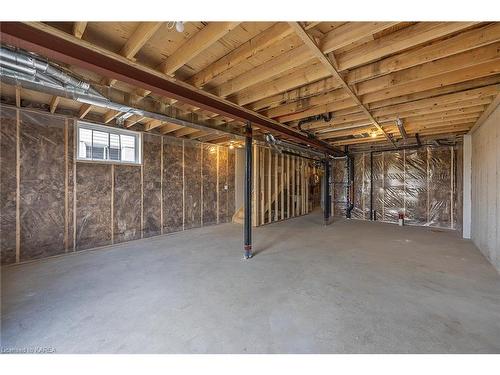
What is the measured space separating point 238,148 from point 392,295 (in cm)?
541

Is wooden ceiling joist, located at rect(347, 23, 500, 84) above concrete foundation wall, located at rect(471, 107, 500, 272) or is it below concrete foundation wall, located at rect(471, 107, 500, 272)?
above

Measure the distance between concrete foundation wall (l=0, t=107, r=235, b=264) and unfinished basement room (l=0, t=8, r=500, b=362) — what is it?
0.03 m

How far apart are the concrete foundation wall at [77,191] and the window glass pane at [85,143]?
0.14 metres

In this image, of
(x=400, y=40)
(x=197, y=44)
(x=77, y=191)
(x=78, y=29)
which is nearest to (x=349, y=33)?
(x=400, y=40)

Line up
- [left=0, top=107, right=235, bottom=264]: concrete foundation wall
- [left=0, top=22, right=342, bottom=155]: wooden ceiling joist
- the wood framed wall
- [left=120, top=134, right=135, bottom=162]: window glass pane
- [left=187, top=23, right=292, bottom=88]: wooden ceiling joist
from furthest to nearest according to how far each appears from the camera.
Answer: the wood framed wall < [left=120, top=134, right=135, bottom=162]: window glass pane < [left=0, top=107, right=235, bottom=264]: concrete foundation wall < [left=187, top=23, right=292, bottom=88]: wooden ceiling joist < [left=0, top=22, right=342, bottom=155]: wooden ceiling joist

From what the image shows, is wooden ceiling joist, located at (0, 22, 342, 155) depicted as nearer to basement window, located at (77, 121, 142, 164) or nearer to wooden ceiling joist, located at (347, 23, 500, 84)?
wooden ceiling joist, located at (347, 23, 500, 84)

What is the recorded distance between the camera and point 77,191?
3758 mm

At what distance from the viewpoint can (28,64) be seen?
6.00 feet

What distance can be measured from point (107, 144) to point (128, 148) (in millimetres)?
382

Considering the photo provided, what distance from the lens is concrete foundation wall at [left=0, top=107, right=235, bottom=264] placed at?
3162 millimetres

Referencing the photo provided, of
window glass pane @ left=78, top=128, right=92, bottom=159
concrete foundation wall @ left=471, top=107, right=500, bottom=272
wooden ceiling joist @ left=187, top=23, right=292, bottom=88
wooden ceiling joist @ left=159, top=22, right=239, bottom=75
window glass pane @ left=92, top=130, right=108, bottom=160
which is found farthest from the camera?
window glass pane @ left=92, top=130, right=108, bottom=160

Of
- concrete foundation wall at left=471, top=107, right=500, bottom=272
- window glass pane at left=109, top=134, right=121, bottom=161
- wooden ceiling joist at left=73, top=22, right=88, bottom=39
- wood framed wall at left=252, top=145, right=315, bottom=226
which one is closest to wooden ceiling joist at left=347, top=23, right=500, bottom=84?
concrete foundation wall at left=471, top=107, right=500, bottom=272
